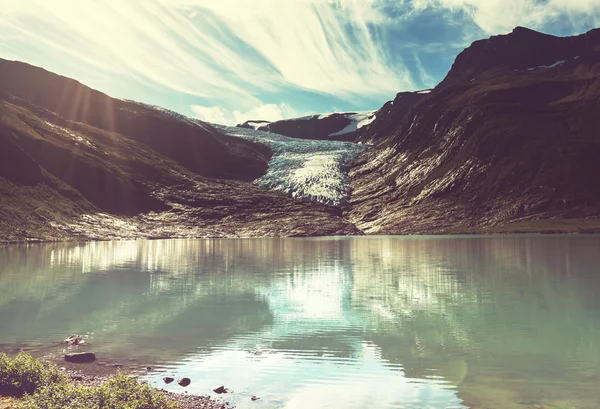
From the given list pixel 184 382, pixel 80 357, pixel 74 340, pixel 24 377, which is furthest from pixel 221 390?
pixel 74 340

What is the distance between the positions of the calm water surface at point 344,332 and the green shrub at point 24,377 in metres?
3.67

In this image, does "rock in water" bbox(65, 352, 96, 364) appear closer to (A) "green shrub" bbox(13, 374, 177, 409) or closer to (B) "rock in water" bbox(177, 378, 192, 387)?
(B) "rock in water" bbox(177, 378, 192, 387)

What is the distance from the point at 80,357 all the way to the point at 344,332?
540 inches

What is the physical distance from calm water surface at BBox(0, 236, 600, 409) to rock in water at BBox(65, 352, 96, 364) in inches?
23.5

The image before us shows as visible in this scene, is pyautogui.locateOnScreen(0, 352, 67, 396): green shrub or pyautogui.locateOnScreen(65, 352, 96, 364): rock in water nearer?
pyautogui.locateOnScreen(0, 352, 67, 396): green shrub

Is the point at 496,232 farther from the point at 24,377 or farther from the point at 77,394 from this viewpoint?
the point at 77,394

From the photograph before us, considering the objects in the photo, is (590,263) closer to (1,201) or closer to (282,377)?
(282,377)

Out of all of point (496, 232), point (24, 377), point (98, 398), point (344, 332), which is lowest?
point (344, 332)

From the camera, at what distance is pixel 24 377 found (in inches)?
692

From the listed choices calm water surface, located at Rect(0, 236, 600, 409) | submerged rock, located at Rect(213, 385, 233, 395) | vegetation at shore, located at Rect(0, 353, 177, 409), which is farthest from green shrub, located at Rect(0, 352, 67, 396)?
submerged rock, located at Rect(213, 385, 233, 395)

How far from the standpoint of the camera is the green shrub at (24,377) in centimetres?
1712

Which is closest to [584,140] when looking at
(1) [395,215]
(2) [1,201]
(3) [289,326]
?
(1) [395,215]

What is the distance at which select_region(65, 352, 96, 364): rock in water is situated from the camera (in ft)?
73.3

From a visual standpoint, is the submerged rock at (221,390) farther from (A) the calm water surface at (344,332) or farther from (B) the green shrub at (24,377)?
(B) the green shrub at (24,377)
